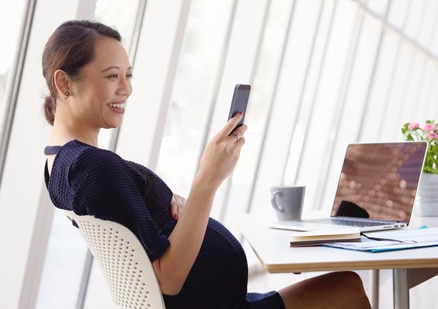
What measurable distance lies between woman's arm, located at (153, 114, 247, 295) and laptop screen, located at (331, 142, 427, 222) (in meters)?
0.82

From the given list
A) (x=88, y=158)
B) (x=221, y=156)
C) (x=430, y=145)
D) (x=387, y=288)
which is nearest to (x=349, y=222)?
(x=430, y=145)

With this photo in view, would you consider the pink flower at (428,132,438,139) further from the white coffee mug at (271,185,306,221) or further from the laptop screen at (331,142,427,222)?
the white coffee mug at (271,185,306,221)

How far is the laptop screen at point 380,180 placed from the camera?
1949 mm

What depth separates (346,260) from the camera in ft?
4.06

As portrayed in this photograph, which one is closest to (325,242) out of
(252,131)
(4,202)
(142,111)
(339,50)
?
(4,202)

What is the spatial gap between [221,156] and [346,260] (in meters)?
0.33

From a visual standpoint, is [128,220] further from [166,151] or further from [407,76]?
[407,76]

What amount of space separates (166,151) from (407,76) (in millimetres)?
5561

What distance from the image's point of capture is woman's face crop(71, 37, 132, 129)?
158 centimetres

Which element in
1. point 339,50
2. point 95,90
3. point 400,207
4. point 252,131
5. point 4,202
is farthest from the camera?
point 339,50

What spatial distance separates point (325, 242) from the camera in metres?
1.48

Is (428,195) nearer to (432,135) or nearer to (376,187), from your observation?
(432,135)

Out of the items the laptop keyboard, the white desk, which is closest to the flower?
the laptop keyboard

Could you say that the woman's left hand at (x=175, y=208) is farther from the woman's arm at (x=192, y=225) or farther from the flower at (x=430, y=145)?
the flower at (x=430, y=145)
